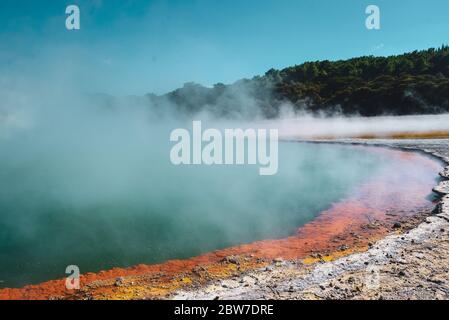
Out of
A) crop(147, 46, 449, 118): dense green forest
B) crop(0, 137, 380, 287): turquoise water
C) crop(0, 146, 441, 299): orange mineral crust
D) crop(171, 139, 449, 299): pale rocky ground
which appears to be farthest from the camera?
crop(147, 46, 449, 118): dense green forest

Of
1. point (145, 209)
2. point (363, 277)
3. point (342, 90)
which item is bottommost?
point (363, 277)

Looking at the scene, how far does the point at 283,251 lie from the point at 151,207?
16.6 feet

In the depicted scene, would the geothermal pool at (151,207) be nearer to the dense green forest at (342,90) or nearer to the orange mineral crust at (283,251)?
the orange mineral crust at (283,251)

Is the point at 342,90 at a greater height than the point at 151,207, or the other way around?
the point at 342,90

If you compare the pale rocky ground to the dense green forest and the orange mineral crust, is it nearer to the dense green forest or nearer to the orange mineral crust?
the orange mineral crust

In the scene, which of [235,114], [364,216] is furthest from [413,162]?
[235,114]

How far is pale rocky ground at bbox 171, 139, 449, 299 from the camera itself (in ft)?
17.5

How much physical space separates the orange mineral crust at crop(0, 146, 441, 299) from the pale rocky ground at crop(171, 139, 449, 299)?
0.43 meters

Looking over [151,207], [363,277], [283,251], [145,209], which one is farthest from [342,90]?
[363,277]

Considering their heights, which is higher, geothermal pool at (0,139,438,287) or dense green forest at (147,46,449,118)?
dense green forest at (147,46,449,118)

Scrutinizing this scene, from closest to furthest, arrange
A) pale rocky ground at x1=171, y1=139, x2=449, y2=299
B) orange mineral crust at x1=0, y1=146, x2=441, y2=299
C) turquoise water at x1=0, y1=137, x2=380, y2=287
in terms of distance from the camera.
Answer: pale rocky ground at x1=171, y1=139, x2=449, y2=299 → orange mineral crust at x1=0, y1=146, x2=441, y2=299 → turquoise water at x1=0, y1=137, x2=380, y2=287

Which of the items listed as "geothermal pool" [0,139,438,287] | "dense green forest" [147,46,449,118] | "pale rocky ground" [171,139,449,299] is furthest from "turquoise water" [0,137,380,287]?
"dense green forest" [147,46,449,118]

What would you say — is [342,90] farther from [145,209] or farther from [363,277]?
[363,277]

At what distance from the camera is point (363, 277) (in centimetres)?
580
